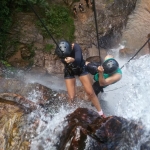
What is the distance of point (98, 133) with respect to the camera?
5203 millimetres

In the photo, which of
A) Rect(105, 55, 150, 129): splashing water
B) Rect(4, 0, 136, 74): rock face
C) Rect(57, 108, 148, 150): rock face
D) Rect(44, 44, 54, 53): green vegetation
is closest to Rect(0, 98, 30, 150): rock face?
Rect(57, 108, 148, 150): rock face

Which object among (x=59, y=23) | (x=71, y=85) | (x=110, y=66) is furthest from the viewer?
(x=59, y=23)

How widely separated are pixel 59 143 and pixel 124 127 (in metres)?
1.35

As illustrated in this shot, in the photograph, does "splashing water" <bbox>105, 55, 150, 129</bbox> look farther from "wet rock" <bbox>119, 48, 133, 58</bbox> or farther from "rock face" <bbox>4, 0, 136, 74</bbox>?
"rock face" <bbox>4, 0, 136, 74</bbox>

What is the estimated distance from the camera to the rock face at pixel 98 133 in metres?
5.04

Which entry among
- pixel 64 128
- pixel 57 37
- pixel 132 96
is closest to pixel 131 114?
pixel 132 96

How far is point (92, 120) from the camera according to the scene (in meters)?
5.77

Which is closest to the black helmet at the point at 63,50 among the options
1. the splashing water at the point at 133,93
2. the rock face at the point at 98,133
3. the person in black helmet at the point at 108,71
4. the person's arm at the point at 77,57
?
the person's arm at the point at 77,57

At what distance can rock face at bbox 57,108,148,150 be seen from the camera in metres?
5.04

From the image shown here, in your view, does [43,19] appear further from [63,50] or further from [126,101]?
[63,50]

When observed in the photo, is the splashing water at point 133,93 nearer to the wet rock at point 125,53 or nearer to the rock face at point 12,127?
the wet rock at point 125,53

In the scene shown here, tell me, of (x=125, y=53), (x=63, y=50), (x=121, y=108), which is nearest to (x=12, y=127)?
(x=63, y=50)

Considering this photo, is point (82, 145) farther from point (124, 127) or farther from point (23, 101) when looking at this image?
point (23, 101)

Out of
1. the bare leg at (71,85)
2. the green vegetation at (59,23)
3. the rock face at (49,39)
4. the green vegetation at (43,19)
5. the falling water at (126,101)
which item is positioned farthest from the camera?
the green vegetation at (59,23)
